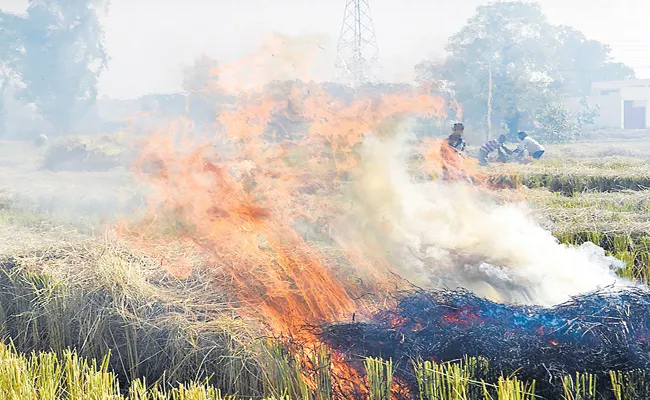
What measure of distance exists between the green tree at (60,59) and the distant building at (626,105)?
32.0 meters

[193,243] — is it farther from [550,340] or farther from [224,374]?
[550,340]

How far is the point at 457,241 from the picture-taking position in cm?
634

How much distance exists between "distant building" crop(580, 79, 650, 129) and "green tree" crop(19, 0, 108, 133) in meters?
32.0

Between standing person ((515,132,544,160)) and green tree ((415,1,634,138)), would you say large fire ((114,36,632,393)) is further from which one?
green tree ((415,1,634,138))

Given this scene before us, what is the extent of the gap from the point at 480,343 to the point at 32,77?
30.1m

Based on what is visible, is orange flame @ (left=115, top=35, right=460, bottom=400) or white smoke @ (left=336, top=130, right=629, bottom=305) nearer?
white smoke @ (left=336, top=130, right=629, bottom=305)

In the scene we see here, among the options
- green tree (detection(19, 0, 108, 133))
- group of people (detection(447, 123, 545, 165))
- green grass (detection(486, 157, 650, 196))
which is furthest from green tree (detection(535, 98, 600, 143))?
green tree (detection(19, 0, 108, 133))

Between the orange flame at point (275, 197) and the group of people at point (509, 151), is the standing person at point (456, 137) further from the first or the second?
the group of people at point (509, 151)

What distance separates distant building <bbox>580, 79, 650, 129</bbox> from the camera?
3997cm

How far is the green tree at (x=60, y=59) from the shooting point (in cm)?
2824

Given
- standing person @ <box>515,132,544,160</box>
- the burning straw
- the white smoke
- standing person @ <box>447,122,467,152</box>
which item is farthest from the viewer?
standing person @ <box>515,132,544,160</box>

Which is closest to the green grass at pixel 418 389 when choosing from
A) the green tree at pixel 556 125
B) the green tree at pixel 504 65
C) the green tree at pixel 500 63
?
the green tree at pixel 504 65

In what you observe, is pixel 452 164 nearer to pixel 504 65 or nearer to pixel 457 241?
pixel 457 241

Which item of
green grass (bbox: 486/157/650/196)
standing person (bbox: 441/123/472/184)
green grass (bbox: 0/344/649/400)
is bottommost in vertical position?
green grass (bbox: 486/157/650/196)
